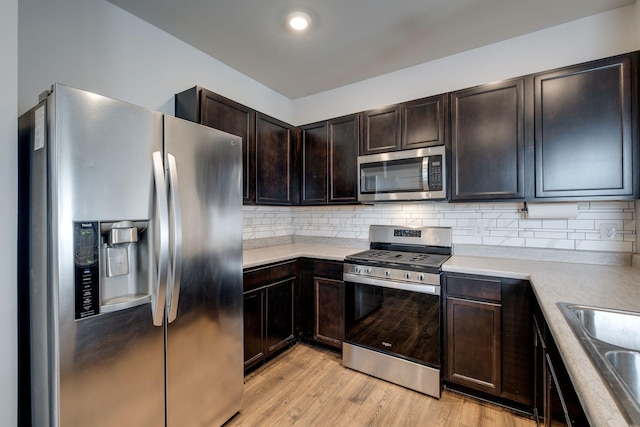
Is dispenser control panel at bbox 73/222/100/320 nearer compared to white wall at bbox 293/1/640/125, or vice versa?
dispenser control panel at bbox 73/222/100/320

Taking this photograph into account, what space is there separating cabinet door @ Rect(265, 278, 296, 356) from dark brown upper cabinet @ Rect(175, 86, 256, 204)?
0.83 meters

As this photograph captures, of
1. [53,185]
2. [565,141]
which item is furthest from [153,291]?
[565,141]

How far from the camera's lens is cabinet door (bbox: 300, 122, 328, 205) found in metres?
2.97

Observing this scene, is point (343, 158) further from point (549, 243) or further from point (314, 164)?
point (549, 243)

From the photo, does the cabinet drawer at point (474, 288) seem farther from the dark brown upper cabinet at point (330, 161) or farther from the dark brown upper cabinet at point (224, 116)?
the dark brown upper cabinet at point (224, 116)

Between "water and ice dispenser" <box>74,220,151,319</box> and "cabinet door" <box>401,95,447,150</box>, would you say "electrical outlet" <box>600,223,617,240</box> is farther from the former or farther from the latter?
"water and ice dispenser" <box>74,220,151,319</box>

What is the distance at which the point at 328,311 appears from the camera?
8.57ft

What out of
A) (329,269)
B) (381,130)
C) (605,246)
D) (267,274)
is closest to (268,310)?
(267,274)

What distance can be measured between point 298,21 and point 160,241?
71.6 inches

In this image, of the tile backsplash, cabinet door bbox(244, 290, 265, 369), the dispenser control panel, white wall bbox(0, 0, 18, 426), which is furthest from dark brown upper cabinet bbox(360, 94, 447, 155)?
white wall bbox(0, 0, 18, 426)

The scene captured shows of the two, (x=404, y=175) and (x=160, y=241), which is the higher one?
(x=404, y=175)

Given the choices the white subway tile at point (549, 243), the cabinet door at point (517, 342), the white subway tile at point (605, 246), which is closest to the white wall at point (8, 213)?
the cabinet door at point (517, 342)

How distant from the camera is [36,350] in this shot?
120 cm

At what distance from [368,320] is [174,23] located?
2.78 metres
